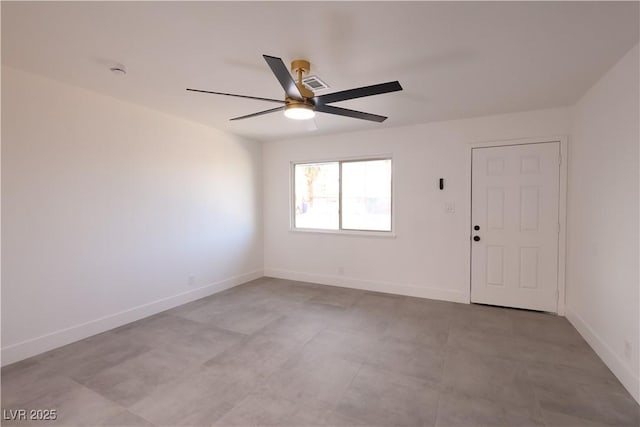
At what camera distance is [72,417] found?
192cm

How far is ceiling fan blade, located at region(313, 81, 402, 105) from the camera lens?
6.73ft

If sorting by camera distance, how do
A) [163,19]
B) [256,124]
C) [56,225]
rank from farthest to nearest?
[256,124] → [56,225] → [163,19]

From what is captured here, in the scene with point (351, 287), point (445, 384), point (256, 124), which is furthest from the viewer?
point (351, 287)

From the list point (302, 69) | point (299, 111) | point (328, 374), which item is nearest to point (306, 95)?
point (299, 111)

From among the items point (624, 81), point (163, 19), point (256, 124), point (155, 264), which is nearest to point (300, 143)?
point (256, 124)

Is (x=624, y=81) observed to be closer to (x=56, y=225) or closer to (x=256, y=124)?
(x=256, y=124)

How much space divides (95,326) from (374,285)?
3.56 m

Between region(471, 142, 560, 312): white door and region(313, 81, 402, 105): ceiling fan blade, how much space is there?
2.47 meters

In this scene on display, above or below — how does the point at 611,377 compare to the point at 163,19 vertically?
below

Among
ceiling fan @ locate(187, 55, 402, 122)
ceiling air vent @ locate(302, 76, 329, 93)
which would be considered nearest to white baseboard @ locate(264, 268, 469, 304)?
ceiling fan @ locate(187, 55, 402, 122)

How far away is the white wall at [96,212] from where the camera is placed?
8.53ft

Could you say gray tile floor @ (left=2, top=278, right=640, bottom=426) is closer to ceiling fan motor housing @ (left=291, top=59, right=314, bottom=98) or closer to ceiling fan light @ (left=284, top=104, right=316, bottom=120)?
ceiling fan light @ (left=284, top=104, right=316, bottom=120)

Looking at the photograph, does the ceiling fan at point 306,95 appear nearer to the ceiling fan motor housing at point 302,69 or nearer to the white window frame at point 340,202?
the ceiling fan motor housing at point 302,69

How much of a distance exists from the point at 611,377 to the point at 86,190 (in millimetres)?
5001
